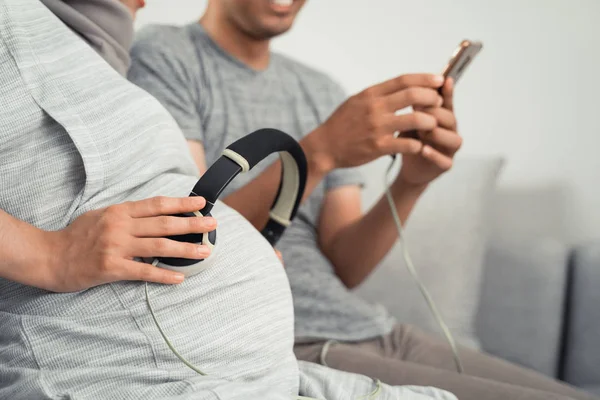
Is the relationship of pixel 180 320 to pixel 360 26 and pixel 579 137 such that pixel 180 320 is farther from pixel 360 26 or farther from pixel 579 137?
pixel 579 137

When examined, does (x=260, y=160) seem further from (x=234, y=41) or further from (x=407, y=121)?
(x=234, y=41)

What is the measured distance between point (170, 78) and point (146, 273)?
0.63 m

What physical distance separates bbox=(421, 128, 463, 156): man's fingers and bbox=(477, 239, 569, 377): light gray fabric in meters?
0.60

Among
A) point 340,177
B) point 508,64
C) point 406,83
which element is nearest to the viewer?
point 406,83

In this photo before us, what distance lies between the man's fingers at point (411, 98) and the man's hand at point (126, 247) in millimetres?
463

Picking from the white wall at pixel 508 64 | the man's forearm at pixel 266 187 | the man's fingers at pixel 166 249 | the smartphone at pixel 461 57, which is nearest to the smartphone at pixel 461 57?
the smartphone at pixel 461 57

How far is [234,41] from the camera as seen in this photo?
53.1 inches

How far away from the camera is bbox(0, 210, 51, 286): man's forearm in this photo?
2.18 ft

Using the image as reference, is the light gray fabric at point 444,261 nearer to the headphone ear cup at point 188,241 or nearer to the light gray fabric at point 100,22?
the light gray fabric at point 100,22

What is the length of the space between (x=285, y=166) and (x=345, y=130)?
0.19 metres

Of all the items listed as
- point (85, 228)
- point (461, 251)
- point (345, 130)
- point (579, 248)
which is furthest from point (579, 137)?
point (85, 228)

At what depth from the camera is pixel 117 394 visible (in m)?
0.64

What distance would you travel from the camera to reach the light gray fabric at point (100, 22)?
87 centimetres

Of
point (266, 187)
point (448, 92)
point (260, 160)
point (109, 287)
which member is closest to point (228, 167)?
point (260, 160)
